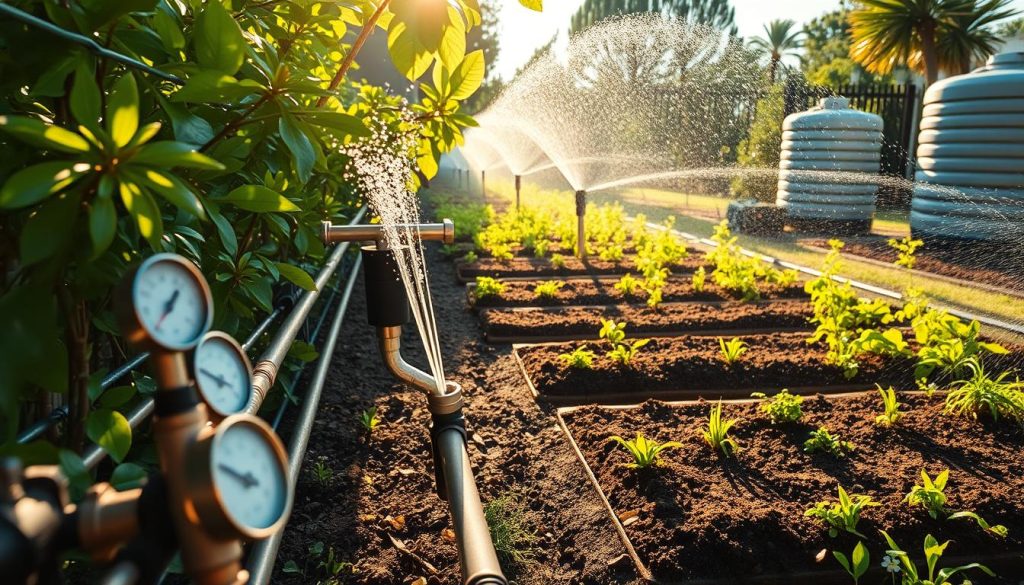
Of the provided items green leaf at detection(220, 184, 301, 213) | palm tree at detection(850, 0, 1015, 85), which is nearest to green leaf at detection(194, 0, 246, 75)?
green leaf at detection(220, 184, 301, 213)

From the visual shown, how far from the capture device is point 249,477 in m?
0.50

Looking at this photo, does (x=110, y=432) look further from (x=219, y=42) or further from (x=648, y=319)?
(x=648, y=319)

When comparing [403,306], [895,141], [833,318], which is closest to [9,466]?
[403,306]

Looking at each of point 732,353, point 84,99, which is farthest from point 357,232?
point 732,353

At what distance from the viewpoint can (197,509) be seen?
18.6 inches

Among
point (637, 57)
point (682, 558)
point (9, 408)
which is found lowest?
point (682, 558)

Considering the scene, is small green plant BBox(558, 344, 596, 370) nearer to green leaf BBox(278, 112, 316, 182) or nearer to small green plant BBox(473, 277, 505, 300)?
small green plant BBox(473, 277, 505, 300)

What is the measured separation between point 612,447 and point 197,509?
229 cm

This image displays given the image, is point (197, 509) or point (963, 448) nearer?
point (197, 509)

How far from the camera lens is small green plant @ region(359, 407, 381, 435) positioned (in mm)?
2908

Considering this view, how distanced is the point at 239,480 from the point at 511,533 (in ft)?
6.02

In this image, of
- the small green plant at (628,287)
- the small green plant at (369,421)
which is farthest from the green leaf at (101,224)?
the small green plant at (628,287)

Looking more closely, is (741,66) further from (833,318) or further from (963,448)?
(963,448)

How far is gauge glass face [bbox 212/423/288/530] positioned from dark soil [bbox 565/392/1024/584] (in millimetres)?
1651
